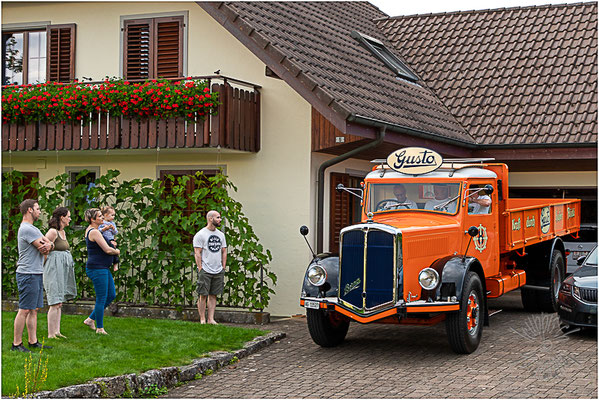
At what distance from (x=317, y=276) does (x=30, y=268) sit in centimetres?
342

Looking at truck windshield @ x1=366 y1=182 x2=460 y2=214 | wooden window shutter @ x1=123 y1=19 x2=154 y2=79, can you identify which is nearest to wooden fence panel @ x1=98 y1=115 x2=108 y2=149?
wooden window shutter @ x1=123 y1=19 x2=154 y2=79

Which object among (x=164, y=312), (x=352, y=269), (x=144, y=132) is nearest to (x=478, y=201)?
(x=352, y=269)

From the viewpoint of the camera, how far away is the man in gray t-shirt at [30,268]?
32.3ft

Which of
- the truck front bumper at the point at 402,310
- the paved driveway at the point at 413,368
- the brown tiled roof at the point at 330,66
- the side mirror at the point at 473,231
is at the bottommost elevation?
→ the paved driveway at the point at 413,368

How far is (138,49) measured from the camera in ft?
51.1

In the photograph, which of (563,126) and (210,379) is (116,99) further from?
(563,126)

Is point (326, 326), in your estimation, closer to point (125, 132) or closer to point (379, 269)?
point (379, 269)

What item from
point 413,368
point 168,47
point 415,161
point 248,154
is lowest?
point 413,368

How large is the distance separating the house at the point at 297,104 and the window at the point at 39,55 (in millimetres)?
32

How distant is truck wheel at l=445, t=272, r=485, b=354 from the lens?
33.8ft

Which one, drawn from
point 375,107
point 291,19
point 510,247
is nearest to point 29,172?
point 291,19

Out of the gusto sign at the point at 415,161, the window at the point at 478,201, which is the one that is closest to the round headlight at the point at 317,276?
the gusto sign at the point at 415,161

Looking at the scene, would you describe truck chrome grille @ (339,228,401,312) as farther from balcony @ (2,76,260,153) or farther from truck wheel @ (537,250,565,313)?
truck wheel @ (537,250,565,313)

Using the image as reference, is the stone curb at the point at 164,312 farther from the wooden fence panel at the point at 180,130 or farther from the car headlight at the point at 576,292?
the car headlight at the point at 576,292
